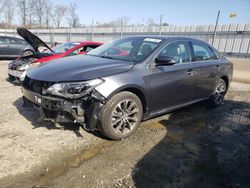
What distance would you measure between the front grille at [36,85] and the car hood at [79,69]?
0.05 m

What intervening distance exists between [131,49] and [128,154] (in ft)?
6.37

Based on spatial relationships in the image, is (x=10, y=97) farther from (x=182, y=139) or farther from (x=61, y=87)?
(x=182, y=139)

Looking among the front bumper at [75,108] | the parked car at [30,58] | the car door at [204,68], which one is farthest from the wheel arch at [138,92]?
the parked car at [30,58]

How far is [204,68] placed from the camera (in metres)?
4.93

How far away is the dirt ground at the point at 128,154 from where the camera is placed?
2734mm

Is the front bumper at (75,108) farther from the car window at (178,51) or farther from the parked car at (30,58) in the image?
the parked car at (30,58)

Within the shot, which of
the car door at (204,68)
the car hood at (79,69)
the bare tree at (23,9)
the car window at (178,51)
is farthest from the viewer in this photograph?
the bare tree at (23,9)

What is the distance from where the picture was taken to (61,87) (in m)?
3.27

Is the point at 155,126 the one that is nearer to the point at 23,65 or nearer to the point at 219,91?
the point at 219,91

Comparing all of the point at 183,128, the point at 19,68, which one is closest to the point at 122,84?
the point at 183,128

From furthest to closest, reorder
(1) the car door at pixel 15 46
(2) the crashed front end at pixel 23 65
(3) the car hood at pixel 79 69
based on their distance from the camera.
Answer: (1) the car door at pixel 15 46
(2) the crashed front end at pixel 23 65
(3) the car hood at pixel 79 69

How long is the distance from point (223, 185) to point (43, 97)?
8.53 feet

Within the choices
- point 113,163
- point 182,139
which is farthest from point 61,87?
point 182,139

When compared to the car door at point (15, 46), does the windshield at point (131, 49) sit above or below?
above
